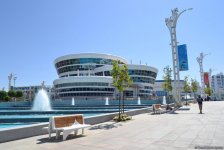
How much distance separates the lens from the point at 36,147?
7.44m

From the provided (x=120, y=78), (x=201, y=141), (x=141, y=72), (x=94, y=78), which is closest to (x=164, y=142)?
(x=201, y=141)

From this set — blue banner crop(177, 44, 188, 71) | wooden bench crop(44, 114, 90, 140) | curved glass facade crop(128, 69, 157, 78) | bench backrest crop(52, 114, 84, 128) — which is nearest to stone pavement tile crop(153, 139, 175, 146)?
wooden bench crop(44, 114, 90, 140)

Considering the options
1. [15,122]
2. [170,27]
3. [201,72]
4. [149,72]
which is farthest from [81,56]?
[15,122]

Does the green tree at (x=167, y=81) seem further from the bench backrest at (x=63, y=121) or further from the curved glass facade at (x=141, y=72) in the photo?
the curved glass facade at (x=141, y=72)

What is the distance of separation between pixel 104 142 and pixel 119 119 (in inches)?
264

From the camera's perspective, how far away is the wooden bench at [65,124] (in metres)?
8.77

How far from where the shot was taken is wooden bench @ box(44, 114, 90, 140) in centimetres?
877

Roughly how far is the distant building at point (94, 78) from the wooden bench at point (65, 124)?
2713 inches

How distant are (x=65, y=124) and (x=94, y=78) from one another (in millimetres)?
73649

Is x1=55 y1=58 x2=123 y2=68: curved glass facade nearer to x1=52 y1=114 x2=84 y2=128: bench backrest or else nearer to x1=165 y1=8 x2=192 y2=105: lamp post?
x1=165 y1=8 x2=192 y2=105: lamp post

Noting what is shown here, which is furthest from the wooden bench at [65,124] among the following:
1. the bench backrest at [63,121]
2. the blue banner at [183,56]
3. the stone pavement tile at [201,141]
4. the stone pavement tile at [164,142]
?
the blue banner at [183,56]

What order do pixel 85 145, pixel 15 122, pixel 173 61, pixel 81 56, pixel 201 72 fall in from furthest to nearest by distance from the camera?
pixel 81 56 → pixel 201 72 → pixel 173 61 → pixel 15 122 → pixel 85 145

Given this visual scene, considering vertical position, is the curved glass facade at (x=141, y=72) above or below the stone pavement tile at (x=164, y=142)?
above

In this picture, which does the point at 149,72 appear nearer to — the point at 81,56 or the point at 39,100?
the point at 81,56
